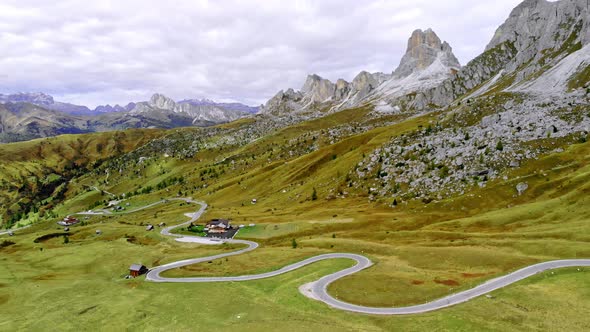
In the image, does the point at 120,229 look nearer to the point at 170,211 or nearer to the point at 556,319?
the point at 170,211

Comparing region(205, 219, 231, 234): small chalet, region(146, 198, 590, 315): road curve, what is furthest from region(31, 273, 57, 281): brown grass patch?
region(205, 219, 231, 234): small chalet

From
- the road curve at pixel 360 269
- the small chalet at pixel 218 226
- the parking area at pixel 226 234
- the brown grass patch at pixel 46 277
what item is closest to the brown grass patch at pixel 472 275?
the road curve at pixel 360 269

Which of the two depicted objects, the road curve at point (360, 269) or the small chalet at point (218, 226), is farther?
the small chalet at point (218, 226)

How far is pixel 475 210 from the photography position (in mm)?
98812

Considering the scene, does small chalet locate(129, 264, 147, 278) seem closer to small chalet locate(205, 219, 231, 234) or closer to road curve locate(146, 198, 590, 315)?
road curve locate(146, 198, 590, 315)

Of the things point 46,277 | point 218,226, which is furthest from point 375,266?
point 46,277

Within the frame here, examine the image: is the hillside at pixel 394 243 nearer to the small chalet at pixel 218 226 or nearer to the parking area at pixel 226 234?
the parking area at pixel 226 234

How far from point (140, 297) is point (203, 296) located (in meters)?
11.3

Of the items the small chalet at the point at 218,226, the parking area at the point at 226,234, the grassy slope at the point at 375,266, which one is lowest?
the parking area at the point at 226,234

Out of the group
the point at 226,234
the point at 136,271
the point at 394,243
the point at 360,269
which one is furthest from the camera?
the point at 226,234

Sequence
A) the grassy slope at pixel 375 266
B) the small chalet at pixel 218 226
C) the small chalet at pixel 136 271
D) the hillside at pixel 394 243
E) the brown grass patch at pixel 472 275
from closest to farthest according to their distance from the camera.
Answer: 1. the grassy slope at pixel 375 266
2. the hillside at pixel 394 243
3. the brown grass patch at pixel 472 275
4. the small chalet at pixel 136 271
5. the small chalet at pixel 218 226

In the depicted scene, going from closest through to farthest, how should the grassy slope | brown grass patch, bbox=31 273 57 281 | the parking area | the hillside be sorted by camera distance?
the grassy slope, the hillside, brown grass patch, bbox=31 273 57 281, the parking area

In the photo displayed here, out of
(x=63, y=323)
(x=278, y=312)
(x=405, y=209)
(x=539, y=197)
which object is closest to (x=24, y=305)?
(x=63, y=323)

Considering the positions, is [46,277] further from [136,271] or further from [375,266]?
[375,266]
